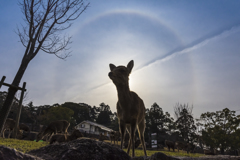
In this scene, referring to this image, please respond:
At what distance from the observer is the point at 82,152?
2299 millimetres

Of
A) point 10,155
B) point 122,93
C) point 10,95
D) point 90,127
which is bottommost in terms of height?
point 10,155

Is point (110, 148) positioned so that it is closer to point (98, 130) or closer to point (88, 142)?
point (88, 142)

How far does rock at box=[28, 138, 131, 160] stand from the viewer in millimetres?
2197

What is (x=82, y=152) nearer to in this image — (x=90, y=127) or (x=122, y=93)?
(x=122, y=93)

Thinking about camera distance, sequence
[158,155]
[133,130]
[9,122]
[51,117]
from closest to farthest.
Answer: [158,155], [133,130], [9,122], [51,117]

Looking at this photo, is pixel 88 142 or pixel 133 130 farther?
pixel 133 130

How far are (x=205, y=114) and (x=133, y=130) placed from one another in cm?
4381

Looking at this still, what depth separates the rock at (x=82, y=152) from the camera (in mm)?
2197

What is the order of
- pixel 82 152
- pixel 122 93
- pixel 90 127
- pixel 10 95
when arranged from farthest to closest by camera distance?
pixel 90 127
pixel 10 95
pixel 122 93
pixel 82 152

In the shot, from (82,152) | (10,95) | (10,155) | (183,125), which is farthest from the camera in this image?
(183,125)

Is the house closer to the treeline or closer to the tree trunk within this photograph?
the treeline

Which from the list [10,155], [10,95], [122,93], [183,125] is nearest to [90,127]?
[183,125]

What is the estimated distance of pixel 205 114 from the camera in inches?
1667

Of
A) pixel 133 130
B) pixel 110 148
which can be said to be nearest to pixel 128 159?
pixel 110 148
